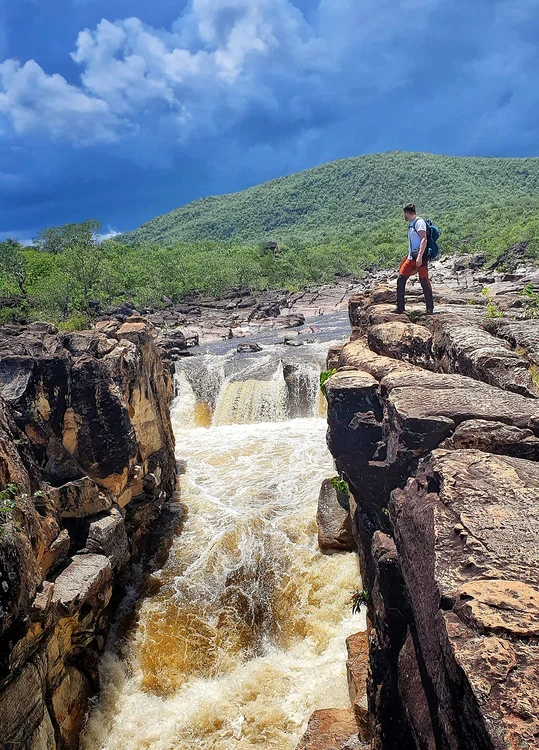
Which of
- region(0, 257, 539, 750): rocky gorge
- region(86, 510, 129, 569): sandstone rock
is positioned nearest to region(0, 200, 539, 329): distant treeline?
region(0, 257, 539, 750): rocky gorge

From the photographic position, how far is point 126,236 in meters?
159

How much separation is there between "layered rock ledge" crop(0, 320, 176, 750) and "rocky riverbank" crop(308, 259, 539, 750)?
334 centimetres

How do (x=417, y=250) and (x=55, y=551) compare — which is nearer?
(x=55, y=551)

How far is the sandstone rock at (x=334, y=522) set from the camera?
954cm

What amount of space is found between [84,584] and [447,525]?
5744mm

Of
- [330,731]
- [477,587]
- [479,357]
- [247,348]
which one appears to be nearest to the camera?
[477,587]

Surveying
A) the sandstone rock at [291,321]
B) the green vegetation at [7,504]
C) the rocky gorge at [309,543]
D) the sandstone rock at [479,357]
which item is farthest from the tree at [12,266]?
the sandstone rock at [479,357]

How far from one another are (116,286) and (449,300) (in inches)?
1732

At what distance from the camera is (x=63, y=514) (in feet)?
25.4

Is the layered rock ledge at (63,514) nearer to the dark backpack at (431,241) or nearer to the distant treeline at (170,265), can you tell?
the dark backpack at (431,241)

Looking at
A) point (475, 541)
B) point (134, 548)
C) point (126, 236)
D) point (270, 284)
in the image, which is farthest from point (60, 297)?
point (126, 236)

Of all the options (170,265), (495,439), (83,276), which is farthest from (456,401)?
(170,265)

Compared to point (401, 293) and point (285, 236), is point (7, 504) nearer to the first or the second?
point (401, 293)

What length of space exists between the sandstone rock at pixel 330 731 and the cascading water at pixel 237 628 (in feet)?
2.82
